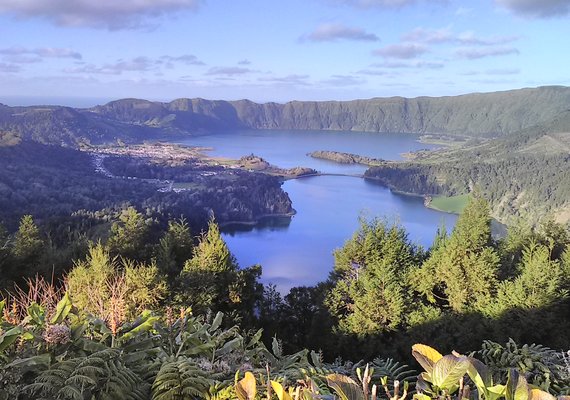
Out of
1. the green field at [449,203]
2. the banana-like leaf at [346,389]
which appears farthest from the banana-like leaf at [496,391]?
the green field at [449,203]

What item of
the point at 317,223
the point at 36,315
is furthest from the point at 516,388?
the point at 317,223

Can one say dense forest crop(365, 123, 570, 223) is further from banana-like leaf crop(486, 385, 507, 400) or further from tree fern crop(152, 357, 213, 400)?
banana-like leaf crop(486, 385, 507, 400)

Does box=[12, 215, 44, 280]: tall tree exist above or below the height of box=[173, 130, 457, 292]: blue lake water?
above

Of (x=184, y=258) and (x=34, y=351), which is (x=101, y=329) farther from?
(x=184, y=258)

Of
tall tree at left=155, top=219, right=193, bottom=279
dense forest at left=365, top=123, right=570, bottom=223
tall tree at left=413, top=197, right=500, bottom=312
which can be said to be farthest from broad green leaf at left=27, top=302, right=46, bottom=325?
dense forest at left=365, top=123, right=570, bottom=223

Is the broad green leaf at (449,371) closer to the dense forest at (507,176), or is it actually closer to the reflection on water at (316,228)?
the reflection on water at (316,228)
